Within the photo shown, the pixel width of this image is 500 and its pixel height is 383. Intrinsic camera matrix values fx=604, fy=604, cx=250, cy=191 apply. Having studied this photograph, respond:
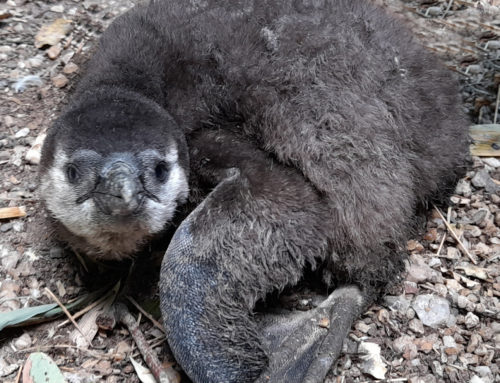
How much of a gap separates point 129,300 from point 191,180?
58 centimetres

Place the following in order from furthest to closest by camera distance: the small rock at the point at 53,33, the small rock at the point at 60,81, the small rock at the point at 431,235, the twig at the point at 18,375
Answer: the small rock at the point at 53,33 < the small rock at the point at 60,81 < the small rock at the point at 431,235 < the twig at the point at 18,375

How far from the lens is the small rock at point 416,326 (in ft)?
8.07

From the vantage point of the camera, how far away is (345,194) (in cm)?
238

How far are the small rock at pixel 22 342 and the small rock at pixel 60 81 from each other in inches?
58.6

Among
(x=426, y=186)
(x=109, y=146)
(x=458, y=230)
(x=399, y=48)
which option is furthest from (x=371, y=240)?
(x=109, y=146)

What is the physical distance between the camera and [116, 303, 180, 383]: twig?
7.35 feet

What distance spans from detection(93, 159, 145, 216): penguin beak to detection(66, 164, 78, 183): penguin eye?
116mm

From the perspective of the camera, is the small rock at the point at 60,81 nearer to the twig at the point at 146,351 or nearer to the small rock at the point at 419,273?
the twig at the point at 146,351

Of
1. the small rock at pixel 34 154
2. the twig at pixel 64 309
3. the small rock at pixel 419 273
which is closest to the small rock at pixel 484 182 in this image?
the small rock at pixel 419 273

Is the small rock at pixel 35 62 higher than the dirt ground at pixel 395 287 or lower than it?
higher

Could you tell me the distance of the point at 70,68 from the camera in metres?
3.45

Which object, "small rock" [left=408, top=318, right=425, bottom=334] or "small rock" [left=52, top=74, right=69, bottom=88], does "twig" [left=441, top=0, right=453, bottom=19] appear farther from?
"small rock" [left=52, top=74, right=69, bottom=88]

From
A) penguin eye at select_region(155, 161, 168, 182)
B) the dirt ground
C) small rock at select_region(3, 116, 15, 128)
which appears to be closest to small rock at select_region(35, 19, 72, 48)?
the dirt ground

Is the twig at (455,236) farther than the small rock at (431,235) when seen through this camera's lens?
No
